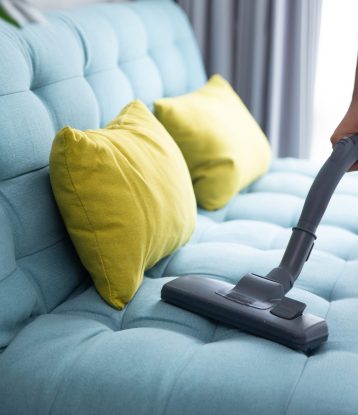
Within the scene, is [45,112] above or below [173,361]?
above

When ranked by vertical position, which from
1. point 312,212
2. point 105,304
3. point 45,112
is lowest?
point 105,304

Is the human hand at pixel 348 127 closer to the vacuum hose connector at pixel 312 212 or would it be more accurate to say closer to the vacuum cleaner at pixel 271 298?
the vacuum hose connector at pixel 312 212

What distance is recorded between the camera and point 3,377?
1.07 m

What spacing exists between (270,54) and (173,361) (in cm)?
178

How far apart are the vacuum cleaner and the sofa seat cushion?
20mm

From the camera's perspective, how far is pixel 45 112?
1.39 meters

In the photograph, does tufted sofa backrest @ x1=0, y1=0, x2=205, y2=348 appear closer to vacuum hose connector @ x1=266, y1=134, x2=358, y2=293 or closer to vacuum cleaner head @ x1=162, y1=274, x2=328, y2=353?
vacuum cleaner head @ x1=162, y1=274, x2=328, y2=353

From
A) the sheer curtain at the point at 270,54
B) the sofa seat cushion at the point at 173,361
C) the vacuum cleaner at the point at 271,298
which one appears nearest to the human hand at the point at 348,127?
the vacuum cleaner at the point at 271,298

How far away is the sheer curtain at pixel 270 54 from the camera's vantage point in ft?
8.39

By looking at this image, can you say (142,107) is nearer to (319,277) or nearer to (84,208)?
(84,208)

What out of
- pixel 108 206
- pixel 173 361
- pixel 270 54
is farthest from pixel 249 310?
pixel 270 54

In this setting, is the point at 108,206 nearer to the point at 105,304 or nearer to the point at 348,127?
the point at 105,304

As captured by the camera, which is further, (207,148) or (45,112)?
(207,148)

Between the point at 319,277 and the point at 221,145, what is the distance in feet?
2.05
